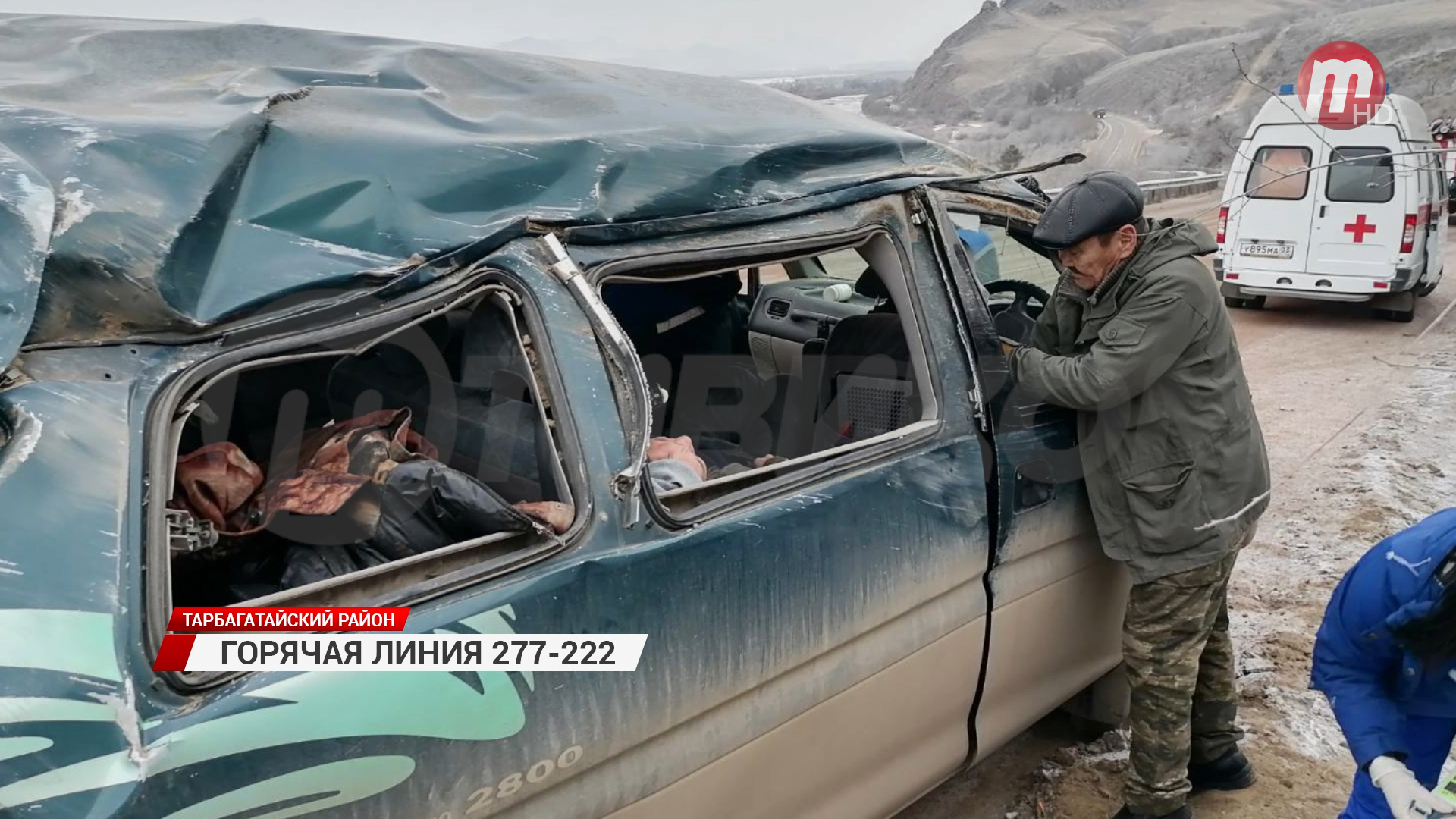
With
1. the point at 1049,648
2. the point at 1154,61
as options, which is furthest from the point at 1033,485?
the point at 1154,61

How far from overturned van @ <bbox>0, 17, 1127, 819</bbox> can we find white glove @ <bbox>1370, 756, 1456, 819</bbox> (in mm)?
835

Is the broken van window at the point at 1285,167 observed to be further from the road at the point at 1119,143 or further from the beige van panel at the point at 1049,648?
the road at the point at 1119,143

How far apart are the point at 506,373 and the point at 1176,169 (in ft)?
113

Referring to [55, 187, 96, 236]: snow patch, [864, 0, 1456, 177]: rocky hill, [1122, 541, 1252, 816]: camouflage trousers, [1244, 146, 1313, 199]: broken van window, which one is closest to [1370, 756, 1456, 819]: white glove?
[1122, 541, 1252, 816]: camouflage trousers

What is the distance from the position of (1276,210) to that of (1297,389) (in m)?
3.15

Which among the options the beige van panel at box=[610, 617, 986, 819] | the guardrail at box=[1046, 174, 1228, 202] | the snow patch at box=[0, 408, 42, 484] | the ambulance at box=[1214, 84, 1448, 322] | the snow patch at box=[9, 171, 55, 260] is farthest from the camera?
the guardrail at box=[1046, 174, 1228, 202]

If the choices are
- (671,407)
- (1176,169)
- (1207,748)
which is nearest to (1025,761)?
(1207,748)

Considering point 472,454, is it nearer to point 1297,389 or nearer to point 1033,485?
point 1033,485

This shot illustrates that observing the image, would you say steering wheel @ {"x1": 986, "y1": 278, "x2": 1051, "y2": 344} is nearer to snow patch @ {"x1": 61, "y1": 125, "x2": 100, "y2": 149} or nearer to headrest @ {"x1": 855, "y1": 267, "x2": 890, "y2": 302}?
headrest @ {"x1": 855, "y1": 267, "x2": 890, "y2": 302}

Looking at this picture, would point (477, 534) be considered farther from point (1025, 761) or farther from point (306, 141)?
point (1025, 761)

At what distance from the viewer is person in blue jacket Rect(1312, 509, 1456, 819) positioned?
202 centimetres

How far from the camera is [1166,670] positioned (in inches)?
109

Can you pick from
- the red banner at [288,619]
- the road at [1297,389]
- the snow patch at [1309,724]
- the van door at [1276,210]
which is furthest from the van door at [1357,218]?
the red banner at [288,619]

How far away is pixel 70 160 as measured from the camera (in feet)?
5.23
